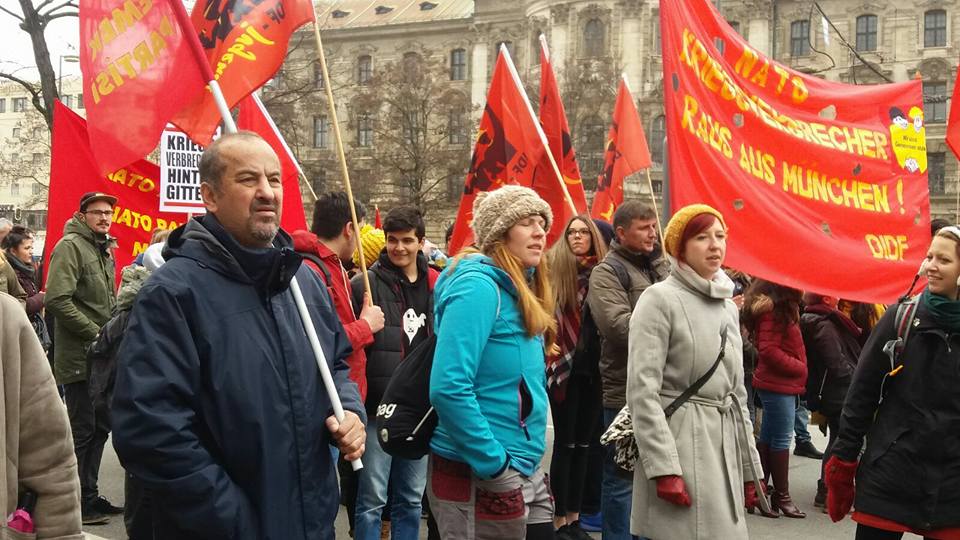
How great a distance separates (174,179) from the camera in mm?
8062

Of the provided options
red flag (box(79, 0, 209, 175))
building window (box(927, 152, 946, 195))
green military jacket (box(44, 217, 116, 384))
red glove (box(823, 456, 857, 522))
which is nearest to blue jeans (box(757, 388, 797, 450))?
red glove (box(823, 456, 857, 522))

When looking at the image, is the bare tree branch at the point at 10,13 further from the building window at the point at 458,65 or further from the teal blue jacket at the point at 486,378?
the building window at the point at 458,65

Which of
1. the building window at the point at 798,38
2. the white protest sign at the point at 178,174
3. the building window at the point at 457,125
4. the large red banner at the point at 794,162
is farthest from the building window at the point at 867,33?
the large red banner at the point at 794,162

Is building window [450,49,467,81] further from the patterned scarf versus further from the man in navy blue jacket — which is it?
the man in navy blue jacket

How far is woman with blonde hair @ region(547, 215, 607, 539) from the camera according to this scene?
6.27 m

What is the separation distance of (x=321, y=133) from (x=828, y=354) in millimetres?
62680

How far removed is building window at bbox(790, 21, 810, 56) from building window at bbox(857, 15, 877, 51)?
2660 millimetres

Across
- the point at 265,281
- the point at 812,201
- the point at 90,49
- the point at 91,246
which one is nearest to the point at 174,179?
the point at 91,246

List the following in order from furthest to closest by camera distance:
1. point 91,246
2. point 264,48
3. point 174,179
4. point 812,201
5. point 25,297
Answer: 1. point 25,297
2. point 174,179
3. point 91,246
4. point 812,201
5. point 264,48

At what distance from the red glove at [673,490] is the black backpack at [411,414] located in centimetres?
86

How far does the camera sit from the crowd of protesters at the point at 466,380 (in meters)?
2.71

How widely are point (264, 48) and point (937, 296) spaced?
321 centimetres

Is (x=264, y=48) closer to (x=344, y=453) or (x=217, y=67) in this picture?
(x=217, y=67)

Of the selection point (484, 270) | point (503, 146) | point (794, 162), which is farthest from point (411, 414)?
point (503, 146)
